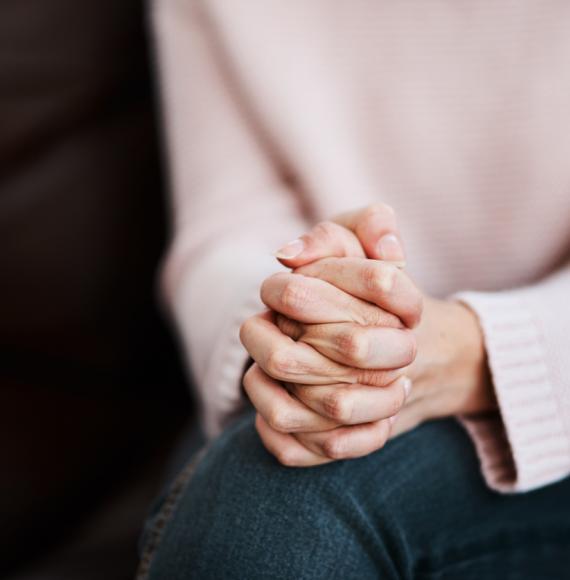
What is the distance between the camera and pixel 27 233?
772 millimetres

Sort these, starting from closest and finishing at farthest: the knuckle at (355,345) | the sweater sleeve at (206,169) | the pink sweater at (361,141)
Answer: the knuckle at (355,345)
the pink sweater at (361,141)
the sweater sleeve at (206,169)

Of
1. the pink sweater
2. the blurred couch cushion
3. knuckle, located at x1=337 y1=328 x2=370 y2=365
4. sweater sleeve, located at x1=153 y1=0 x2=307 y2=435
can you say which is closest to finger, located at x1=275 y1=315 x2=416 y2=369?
knuckle, located at x1=337 y1=328 x2=370 y2=365

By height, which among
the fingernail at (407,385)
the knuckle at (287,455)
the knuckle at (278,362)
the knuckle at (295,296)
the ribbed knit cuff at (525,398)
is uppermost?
the knuckle at (295,296)

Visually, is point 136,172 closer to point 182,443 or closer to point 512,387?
point 182,443

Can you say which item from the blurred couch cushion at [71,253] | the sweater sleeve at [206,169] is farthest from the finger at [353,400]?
the blurred couch cushion at [71,253]

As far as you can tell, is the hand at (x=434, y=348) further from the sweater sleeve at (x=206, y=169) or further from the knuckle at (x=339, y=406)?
the sweater sleeve at (x=206, y=169)

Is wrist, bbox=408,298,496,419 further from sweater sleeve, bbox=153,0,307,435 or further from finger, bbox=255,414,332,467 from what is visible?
sweater sleeve, bbox=153,0,307,435

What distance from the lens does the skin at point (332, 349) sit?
420mm

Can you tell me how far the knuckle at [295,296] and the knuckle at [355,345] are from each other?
3 centimetres

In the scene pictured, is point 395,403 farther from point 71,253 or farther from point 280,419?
point 71,253

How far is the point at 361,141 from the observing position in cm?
70

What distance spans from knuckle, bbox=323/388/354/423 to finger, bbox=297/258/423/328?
67mm

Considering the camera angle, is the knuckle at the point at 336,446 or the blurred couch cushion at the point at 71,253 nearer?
the knuckle at the point at 336,446

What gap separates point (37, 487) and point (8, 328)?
194mm
